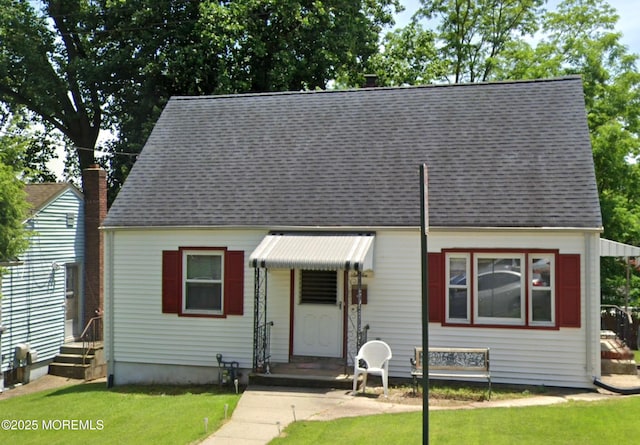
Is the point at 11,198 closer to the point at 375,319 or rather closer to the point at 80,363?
the point at 80,363

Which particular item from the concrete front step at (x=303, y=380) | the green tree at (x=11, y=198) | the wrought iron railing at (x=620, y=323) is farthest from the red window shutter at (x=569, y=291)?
the green tree at (x=11, y=198)

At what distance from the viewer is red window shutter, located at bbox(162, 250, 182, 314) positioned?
1493 cm

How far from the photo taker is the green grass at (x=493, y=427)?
29.4ft

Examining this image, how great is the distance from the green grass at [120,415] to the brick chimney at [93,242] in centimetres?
622

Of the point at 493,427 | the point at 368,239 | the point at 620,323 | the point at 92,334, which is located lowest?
the point at 493,427

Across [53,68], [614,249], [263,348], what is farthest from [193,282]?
[53,68]

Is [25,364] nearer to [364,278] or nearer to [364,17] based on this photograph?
[364,278]

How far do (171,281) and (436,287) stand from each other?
20.3 ft

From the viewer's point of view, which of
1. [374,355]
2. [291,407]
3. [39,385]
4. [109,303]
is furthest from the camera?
[39,385]

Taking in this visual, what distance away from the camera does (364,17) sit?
2997 cm

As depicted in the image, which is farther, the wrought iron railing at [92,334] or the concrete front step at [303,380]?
the wrought iron railing at [92,334]

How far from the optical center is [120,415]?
11641mm

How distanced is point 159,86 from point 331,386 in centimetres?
2012

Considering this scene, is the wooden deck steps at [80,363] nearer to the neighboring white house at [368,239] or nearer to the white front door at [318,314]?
the neighboring white house at [368,239]
